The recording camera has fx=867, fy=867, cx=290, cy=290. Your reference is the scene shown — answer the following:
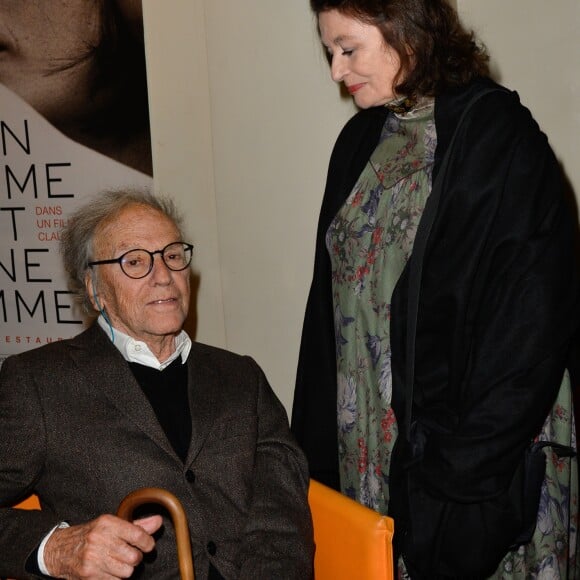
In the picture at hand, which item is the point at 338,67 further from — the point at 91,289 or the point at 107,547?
the point at 107,547

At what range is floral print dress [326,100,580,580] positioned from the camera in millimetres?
1762

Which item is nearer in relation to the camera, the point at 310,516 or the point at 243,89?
the point at 310,516

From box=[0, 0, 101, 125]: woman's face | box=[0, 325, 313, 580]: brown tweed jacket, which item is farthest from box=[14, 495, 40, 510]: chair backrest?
box=[0, 0, 101, 125]: woman's face

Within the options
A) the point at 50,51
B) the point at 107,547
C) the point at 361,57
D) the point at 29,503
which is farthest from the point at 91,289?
the point at 50,51

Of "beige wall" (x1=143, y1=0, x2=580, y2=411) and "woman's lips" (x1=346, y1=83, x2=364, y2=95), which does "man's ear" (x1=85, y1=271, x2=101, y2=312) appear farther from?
"beige wall" (x1=143, y1=0, x2=580, y2=411)

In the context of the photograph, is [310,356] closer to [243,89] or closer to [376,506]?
[376,506]

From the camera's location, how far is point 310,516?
184 cm

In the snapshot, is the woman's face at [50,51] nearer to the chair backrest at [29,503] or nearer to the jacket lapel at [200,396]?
the jacket lapel at [200,396]

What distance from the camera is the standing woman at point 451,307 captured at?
1604 mm

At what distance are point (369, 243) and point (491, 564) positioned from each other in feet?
2.29

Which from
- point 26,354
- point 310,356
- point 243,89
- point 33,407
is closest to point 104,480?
point 33,407

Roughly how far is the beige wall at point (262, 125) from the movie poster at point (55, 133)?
10 centimetres

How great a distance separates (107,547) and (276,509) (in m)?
0.41

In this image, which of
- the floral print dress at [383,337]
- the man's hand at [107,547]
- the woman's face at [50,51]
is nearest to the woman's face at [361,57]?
the floral print dress at [383,337]
